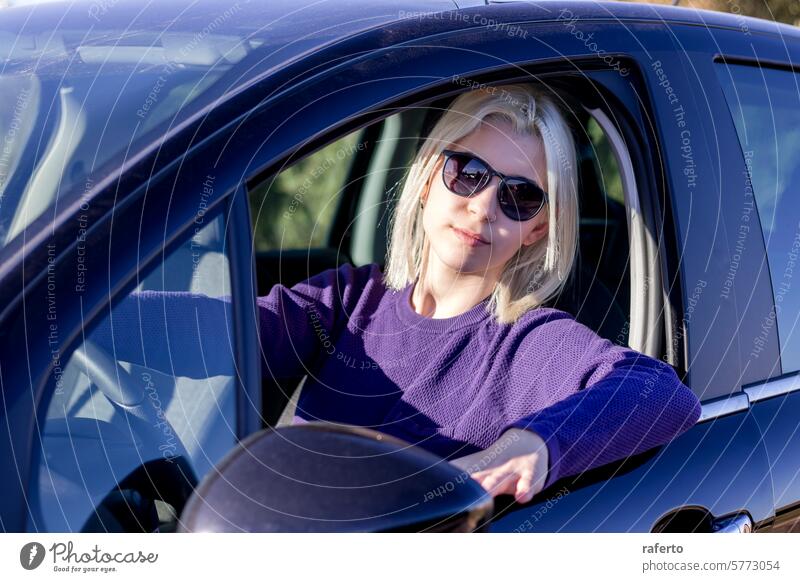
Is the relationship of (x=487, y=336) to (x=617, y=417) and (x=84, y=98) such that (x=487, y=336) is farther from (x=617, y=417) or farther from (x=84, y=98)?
(x=84, y=98)

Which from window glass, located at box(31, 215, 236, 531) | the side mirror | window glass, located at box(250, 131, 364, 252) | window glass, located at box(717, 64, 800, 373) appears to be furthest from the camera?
window glass, located at box(250, 131, 364, 252)

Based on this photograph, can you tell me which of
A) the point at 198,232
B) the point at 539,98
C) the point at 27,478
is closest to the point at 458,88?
the point at 539,98

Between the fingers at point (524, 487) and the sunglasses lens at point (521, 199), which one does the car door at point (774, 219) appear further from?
the fingers at point (524, 487)

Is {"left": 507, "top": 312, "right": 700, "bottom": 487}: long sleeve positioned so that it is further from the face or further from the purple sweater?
the face

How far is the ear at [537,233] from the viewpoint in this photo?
6.12 ft

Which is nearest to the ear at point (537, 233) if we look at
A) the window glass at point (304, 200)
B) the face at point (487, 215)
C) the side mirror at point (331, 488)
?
the face at point (487, 215)

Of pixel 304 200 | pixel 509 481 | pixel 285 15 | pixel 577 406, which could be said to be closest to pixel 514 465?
pixel 509 481

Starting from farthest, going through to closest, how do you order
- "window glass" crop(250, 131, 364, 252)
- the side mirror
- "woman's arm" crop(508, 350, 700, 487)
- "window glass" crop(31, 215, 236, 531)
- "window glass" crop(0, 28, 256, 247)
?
"window glass" crop(250, 131, 364, 252) → "woman's arm" crop(508, 350, 700, 487) → "window glass" crop(0, 28, 256, 247) → "window glass" crop(31, 215, 236, 531) → the side mirror

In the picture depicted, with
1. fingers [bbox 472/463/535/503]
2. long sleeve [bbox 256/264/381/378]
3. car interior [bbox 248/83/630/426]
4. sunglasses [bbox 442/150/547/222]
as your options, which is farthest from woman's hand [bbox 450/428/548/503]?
long sleeve [bbox 256/264/381/378]

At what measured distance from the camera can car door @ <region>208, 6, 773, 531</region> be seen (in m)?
1.36

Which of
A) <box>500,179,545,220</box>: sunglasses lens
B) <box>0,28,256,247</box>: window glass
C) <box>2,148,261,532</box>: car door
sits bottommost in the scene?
<box>2,148,261,532</box>: car door

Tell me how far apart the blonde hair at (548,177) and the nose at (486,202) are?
0.11 meters

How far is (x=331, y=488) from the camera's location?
1067mm
